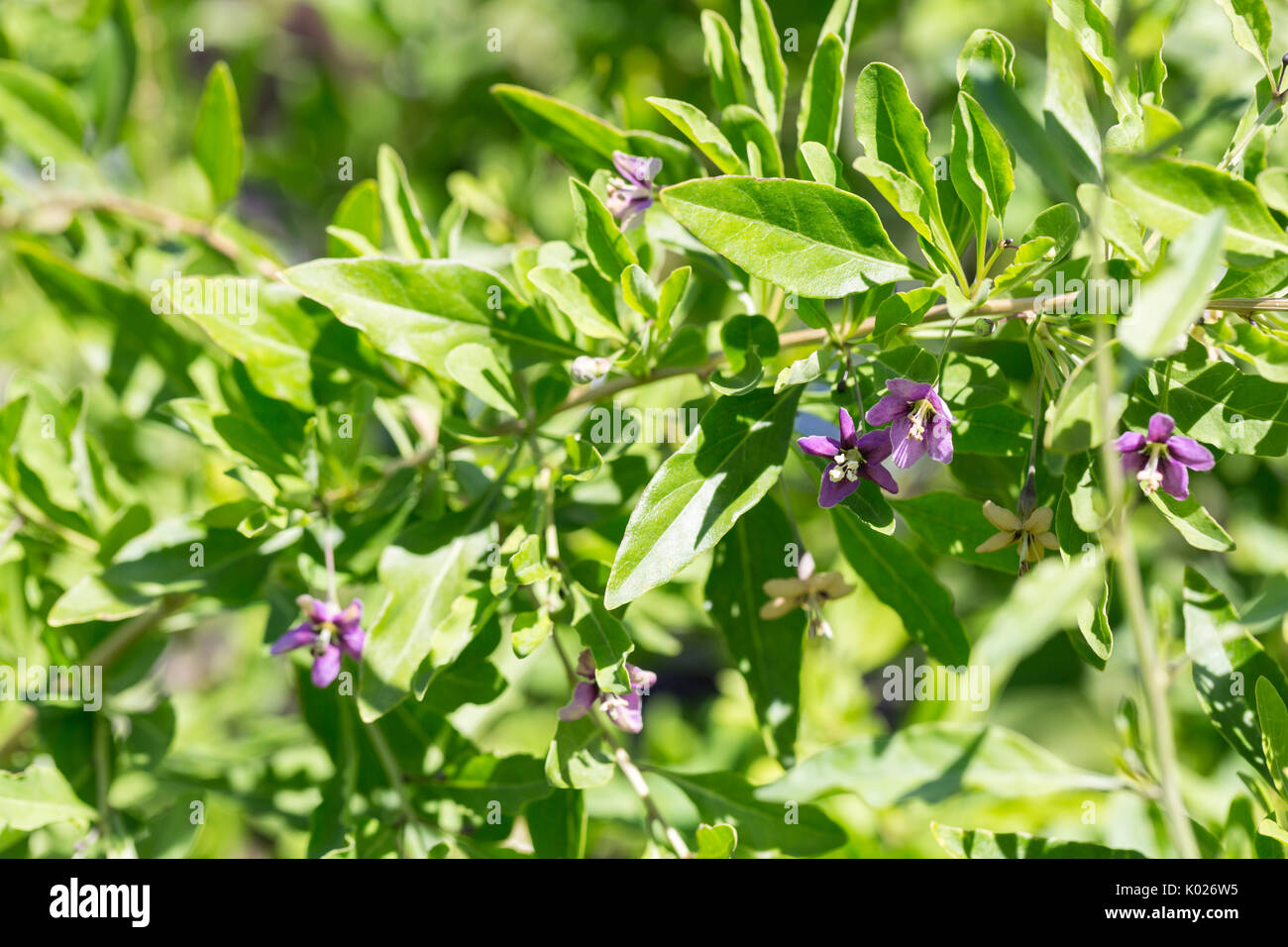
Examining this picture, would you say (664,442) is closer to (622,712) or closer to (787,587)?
(787,587)

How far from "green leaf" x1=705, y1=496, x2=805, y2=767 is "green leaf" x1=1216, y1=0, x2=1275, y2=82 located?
0.96 m

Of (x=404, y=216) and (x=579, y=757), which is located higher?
(x=404, y=216)

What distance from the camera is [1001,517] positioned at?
1.33 m

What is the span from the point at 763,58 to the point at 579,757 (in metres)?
1.14

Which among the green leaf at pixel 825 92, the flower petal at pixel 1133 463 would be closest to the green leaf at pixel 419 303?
the green leaf at pixel 825 92

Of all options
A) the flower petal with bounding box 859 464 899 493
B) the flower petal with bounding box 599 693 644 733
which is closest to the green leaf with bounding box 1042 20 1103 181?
the flower petal with bounding box 859 464 899 493

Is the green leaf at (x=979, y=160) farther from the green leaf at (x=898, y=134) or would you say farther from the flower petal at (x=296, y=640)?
the flower petal at (x=296, y=640)

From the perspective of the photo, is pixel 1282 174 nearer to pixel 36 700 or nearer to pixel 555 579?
pixel 555 579

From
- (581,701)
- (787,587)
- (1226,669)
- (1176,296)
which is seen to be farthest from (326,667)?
(1226,669)

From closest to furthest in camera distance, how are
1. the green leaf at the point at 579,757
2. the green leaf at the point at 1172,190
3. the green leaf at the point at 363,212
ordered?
the green leaf at the point at 1172,190
the green leaf at the point at 579,757
the green leaf at the point at 363,212

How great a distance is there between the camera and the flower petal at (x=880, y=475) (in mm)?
1298

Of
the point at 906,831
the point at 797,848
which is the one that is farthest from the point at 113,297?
the point at 906,831

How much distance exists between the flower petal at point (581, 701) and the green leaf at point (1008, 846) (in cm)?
57

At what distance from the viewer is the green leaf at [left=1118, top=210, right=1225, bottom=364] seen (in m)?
0.94
